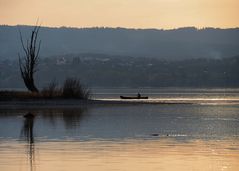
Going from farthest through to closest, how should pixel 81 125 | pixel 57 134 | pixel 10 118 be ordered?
pixel 10 118, pixel 81 125, pixel 57 134

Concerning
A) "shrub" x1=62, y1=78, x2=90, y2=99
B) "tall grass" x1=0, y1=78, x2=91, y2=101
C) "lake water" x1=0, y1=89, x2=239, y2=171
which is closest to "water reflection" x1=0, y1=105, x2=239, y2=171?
"lake water" x1=0, y1=89, x2=239, y2=171

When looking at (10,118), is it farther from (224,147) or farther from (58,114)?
(224,147)

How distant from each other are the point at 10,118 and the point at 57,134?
40.5 ft

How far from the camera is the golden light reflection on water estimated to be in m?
22.1

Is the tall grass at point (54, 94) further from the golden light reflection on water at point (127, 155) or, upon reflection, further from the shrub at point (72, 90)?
the golden light reflection on water at point (127, 155)

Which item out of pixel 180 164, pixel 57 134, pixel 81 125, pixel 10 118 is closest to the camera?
pixel 180 164

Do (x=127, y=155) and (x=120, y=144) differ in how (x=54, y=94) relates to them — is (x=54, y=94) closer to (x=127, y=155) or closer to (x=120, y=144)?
(x=120, y=144)

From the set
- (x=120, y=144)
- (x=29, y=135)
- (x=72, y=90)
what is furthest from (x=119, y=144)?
(x=72, y=90)

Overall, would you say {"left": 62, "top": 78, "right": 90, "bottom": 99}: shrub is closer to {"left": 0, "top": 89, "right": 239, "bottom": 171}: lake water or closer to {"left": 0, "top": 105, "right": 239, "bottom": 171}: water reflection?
{"left": 0, "top": 89, "right": 239, "bottom": 171}: lake water

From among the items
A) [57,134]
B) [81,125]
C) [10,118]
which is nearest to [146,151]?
[57,134]

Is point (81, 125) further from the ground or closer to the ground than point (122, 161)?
further from the ground

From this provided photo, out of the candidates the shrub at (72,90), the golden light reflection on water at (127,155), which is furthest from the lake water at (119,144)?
the shrub at (72,90)

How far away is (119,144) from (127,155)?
128 inches

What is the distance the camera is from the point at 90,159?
23.5 metres
